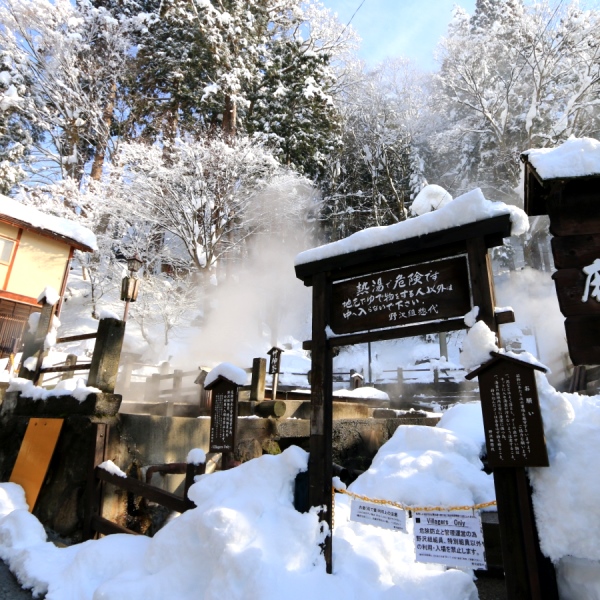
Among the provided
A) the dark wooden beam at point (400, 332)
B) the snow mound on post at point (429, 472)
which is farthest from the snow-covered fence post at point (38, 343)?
the snow mound on post at point (429, 472)

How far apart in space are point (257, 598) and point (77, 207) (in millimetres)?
23060

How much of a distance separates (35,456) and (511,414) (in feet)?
22.5

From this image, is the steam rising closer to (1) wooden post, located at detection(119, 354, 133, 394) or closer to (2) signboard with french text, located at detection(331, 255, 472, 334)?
(1) wooden post, located at detection(119, 354, 133, 394)

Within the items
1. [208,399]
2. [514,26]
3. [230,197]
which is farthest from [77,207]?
[514,26]

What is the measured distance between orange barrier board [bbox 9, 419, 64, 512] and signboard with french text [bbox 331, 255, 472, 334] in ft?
16.1

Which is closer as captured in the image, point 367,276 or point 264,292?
point 367,276

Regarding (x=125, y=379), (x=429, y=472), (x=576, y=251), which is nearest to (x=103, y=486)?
(x=429, y=472)

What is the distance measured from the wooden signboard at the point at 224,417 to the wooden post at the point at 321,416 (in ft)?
3.98

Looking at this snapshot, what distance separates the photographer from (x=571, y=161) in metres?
3.88

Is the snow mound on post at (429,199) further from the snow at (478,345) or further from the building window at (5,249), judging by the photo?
the building window at (5,249)

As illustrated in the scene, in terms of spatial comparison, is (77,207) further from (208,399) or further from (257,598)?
(257,598)

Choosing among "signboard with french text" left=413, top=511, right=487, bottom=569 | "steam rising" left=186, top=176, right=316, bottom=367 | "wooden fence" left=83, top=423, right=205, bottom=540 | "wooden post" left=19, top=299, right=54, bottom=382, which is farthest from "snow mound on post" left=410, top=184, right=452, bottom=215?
"signboard with french text" left=413, top=511, right=487, bottom=569

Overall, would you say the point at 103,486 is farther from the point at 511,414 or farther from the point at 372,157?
the point at 372,157

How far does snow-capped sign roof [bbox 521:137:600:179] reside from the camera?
382 cm
